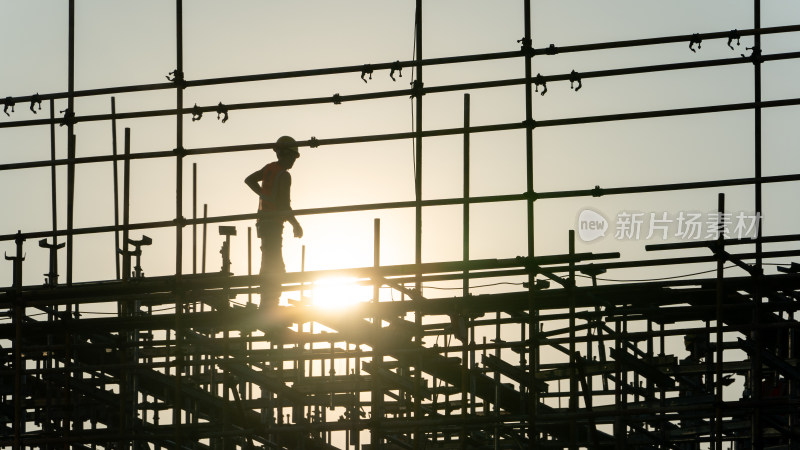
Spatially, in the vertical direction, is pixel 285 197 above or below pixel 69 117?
below

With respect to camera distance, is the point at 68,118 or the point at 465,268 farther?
the point at 68,118

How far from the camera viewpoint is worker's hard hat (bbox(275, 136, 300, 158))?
56.2ft

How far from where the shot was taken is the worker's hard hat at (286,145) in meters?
17.1

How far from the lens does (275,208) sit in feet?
55.5

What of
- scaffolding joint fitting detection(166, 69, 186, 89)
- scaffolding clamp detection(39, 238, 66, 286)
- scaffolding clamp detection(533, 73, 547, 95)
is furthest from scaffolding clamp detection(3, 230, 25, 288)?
scaffolding clamp detection(533, 73, 547, 95)

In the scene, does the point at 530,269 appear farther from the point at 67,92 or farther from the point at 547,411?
the point at 67,92

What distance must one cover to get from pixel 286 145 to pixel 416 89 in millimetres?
1483

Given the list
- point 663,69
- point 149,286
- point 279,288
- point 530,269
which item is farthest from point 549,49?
point 149,286

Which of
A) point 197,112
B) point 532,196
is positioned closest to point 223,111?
point 197,112

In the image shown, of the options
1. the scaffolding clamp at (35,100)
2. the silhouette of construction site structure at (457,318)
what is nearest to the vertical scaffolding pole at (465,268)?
the silhouette of construction site structure at (457,318)

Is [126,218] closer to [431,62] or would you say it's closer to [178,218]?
[178,218]

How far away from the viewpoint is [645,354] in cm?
2092

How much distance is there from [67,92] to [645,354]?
306 inches

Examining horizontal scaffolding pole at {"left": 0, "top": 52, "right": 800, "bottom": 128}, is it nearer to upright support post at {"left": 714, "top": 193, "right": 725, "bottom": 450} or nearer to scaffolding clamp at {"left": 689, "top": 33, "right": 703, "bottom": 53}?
scaffolding clamp at {"left": 689, "top": 33, "right": 703, "bottom": 53}
